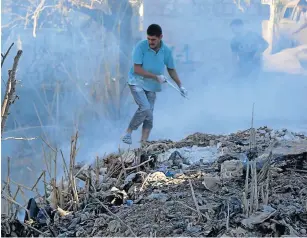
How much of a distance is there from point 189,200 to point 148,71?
2550 mm

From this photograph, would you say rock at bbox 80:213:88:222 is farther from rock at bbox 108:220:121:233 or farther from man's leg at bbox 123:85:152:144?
man's leg at bbox 123:85:152:144

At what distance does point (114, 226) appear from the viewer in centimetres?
247

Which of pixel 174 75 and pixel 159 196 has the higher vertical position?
pixel 174 75

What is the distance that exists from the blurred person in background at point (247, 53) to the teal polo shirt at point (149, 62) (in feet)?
3.85

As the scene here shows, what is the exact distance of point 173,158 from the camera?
4.18m

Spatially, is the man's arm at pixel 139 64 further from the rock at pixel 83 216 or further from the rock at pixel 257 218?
the rock at pixel 257 218

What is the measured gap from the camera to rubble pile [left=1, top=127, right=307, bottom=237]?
235 cm

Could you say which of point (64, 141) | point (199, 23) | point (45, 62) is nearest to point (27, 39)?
point (45, 62)

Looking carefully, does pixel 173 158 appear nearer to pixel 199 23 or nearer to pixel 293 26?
pixel 199 23

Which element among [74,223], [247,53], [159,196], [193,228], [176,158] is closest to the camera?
[193,228]

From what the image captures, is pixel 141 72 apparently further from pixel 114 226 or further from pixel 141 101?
pixel 114 226

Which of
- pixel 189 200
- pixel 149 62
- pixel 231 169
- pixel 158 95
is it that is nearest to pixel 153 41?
pixel 149 62

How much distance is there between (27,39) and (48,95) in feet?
2.04

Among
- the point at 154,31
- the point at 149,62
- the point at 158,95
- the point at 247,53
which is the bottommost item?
the point at 158,95
